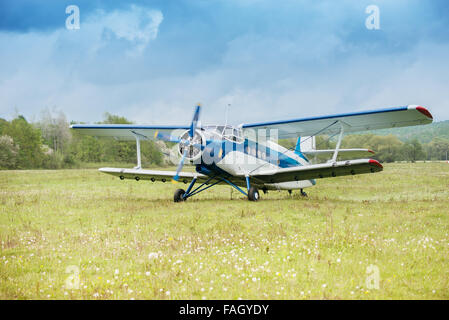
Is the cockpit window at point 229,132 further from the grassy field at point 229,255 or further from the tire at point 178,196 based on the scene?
the grassy field at point 229,255

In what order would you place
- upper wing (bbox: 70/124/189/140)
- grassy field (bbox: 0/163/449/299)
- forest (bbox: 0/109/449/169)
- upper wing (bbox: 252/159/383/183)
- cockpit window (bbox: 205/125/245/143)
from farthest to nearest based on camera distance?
1. forest (bbox: 0/109/449/169)
2. upper wing (bbox: 70/124/189/140)
3. cockpit window (bbox: 205/125/245/143)
4. upper wing (bbox: 252/159/383/183)
5. grassy field (bbox: 0/163/449/299)

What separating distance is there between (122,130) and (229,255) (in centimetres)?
1048

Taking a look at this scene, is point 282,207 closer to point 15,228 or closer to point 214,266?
point 214,266

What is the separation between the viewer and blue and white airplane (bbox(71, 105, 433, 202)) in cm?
1228

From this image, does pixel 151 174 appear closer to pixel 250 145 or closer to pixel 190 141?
pixel 190 141

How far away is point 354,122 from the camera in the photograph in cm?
1295

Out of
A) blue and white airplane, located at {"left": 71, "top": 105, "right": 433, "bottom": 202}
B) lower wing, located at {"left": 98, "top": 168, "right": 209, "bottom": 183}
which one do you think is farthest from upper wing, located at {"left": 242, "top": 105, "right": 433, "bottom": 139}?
lower wing, located at {"left": 98, "top": 168, "right": 209, "bottom": 183}

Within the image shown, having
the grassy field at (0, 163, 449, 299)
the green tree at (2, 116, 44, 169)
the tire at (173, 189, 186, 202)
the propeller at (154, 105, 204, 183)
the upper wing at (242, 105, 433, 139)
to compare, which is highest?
the green tree at (2, 116, 44, 169)

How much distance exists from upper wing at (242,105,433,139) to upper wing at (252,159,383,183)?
1645 millimetres

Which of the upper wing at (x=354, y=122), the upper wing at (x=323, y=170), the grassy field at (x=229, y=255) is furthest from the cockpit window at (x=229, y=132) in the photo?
the grassy field at (x=229, y=255)

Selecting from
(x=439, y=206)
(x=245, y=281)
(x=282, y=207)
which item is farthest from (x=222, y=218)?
(x=439, y=206)

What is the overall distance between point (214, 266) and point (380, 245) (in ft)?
10.6

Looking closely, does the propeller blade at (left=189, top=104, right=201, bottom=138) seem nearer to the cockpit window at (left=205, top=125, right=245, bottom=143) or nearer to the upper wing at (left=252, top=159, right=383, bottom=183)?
the cockpit window at (left=205, top=125, right=245, bottom=143)

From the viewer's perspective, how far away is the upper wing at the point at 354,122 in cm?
1141
